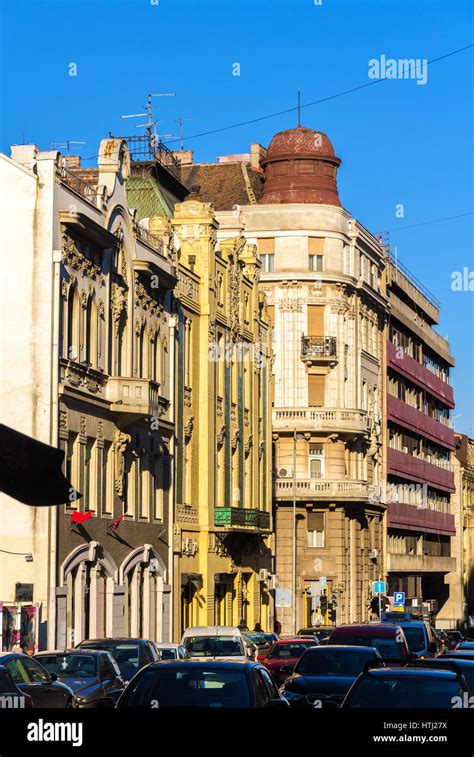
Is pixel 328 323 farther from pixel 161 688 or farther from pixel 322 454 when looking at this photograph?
pixel 161 688

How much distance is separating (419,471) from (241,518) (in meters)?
40.2

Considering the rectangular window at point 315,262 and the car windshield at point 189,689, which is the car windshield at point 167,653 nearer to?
the car windshield at point 189,689

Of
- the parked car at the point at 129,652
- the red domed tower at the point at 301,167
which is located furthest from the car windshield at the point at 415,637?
the red domed tower at the point at 301,167

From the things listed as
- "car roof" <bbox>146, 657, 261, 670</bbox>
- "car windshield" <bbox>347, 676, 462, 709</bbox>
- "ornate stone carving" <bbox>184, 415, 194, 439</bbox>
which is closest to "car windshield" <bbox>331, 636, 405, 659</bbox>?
"car windshield" <bbox>347, 676, 462, 709</bbox>

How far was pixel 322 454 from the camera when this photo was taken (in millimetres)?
76000

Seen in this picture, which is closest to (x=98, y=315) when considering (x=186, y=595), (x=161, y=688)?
(x=186, y=595)

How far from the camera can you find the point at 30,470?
32.5ft

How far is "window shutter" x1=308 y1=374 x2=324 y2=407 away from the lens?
76.8 metres

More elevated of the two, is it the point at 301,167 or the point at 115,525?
the point at 301,167

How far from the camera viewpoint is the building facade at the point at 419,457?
90.2 meters

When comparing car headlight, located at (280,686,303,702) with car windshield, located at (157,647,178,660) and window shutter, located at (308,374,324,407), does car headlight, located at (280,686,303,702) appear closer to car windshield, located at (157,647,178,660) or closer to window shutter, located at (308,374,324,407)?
A: car windshield, located at (157,647,178,660)

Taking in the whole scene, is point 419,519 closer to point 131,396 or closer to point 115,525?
point 115,525

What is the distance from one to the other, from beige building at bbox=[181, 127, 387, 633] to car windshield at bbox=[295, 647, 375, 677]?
48.3m

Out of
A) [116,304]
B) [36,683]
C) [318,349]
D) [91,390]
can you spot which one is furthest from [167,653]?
[318,349]
